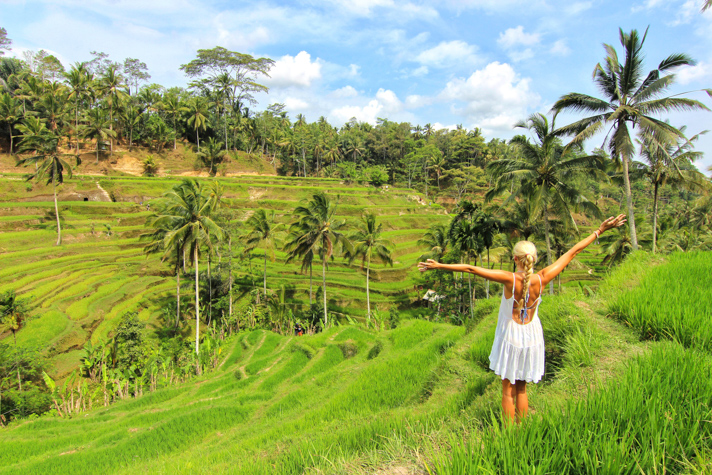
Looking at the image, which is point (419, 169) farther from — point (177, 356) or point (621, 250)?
point (177, 356)

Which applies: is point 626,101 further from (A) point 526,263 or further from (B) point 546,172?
(A) point 526,263

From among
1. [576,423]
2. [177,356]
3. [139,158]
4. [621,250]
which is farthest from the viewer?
[139,158]

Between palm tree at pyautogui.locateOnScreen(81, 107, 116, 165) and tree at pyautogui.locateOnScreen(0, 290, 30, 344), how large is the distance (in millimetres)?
40379

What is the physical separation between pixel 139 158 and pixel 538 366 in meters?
61.4

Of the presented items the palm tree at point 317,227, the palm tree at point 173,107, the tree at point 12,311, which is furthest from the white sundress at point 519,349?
the palm tree at point 173,107

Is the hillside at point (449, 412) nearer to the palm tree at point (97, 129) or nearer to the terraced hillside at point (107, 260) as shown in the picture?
the terraced hillside at point (107, 260)

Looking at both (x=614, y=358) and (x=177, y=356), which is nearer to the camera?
(x=614, y=358)

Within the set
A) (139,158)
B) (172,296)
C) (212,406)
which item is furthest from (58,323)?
(139,158)

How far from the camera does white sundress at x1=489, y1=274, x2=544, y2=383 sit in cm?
309

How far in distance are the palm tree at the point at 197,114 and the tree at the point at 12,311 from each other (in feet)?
152

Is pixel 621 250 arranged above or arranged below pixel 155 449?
above

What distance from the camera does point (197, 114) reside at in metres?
55.6

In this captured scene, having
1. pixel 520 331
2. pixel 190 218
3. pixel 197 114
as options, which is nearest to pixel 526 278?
pixel 520 331

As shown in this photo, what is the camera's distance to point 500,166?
1733cm
